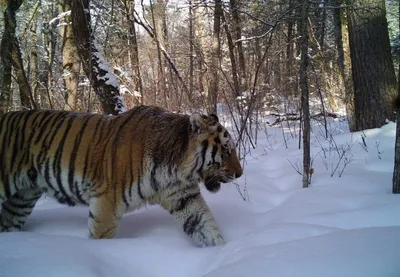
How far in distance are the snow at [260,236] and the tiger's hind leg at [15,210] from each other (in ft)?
0.35

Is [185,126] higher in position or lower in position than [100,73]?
lower

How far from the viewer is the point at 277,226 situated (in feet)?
8.10

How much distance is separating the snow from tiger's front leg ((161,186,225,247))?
108mm

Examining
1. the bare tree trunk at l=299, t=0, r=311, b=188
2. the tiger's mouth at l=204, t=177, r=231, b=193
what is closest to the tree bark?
the bare tree trunk at l=299, t=0, r=311, b=188

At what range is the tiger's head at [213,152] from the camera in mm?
2939

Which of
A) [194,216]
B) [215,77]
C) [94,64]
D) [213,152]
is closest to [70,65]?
[94,64]

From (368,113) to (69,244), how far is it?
17.6ft

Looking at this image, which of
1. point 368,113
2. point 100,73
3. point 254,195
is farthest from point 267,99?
point 254,195

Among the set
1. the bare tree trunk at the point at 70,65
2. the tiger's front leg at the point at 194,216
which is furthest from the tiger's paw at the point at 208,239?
the bare tree trunk at the point at 70,65

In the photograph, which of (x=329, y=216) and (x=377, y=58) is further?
(x=377, y=58)

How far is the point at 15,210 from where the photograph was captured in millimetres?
3352

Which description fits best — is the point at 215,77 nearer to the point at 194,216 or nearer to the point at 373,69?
the point at 373,69

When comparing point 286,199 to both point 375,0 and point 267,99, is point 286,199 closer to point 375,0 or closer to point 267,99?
point 375,0

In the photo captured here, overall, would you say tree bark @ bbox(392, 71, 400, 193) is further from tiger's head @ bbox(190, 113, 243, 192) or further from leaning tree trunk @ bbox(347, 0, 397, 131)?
leaning tree trunk @ bbox(347, 0, 397, 131)
